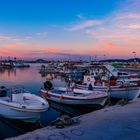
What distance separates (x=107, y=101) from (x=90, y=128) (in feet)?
38.0

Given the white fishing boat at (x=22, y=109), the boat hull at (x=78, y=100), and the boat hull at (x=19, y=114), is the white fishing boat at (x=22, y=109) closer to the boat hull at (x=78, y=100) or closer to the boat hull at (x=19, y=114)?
the boat hull at (x=19, y=114)

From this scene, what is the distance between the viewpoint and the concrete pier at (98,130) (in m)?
9.56

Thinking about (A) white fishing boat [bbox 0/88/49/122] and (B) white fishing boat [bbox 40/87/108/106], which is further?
(B) white fishing boat [bbox 40/87/108/106]

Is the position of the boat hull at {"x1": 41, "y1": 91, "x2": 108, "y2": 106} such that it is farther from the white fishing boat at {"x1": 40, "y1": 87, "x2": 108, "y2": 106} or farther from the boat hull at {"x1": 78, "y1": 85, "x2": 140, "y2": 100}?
the boat hull at {"x1": 78, "y1": 85, "x2": 140, "y2": 100}

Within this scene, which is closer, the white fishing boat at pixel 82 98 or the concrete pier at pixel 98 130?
the concrete pier at pixel 98 130

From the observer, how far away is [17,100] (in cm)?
1720

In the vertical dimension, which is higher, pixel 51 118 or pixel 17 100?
pixel 17 100

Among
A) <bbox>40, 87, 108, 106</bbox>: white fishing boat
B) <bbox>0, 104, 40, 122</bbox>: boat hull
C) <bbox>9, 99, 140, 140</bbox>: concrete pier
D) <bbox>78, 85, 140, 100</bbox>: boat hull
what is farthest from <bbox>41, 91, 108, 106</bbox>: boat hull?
<bbox>9, 99, 140, 140</bbox>: concrete pier

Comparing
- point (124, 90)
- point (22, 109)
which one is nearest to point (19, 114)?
point (22, 109)

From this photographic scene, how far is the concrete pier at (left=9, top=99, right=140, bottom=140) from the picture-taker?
A: 9.56 metres

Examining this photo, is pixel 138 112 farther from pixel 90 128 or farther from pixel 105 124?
pixel 90 128

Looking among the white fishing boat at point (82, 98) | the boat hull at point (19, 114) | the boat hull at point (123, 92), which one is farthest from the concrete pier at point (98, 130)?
the boat hull at point (123, 92)

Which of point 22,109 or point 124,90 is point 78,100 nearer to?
point 124,90

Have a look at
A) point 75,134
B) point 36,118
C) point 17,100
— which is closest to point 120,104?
point 36,118
